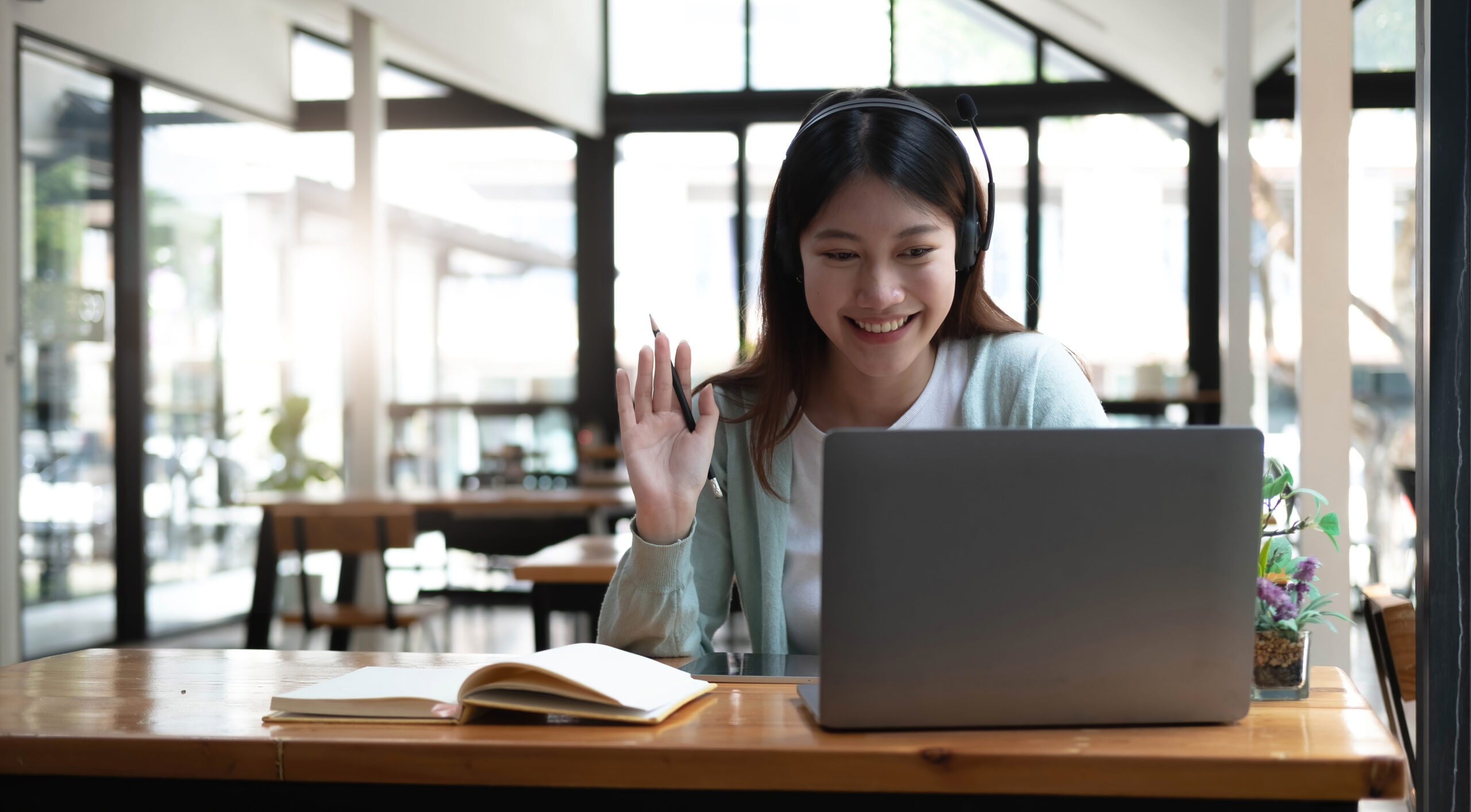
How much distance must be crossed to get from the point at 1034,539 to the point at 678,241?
19.9ft

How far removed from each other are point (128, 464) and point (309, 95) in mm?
2282

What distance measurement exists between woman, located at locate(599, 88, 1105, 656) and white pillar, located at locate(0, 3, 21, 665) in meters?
3.49

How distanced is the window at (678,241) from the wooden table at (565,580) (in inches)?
158

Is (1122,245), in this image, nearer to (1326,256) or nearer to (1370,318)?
(1370,318)

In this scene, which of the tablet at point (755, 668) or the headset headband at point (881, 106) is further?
the headset headband at point (881, 106)

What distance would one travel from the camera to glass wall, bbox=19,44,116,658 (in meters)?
4.43

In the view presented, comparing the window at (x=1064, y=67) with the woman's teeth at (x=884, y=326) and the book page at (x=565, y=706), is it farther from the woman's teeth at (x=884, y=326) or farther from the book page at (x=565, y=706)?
the book page at (x=565, y=706)

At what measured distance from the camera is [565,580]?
2.60m

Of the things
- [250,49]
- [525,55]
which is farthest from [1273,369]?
[250,49]

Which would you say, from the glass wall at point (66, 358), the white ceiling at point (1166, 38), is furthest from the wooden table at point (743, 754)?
the glass wall at point (66, 358)

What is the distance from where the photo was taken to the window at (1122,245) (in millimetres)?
6496

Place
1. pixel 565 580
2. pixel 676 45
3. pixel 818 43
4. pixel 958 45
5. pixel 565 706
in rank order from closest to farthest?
pixel 565 706
pixel 565 580
pixel 958 45
pixel 818 43
pixel 676 45

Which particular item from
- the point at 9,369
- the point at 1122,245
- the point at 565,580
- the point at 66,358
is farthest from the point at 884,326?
the point at 1122,245

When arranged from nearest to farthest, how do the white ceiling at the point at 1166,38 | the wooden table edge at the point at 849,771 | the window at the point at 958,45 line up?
the wooden table edge at the point at 849,771 < the white ceiling at the point at 1166,38 < the window at the point at 958,45
